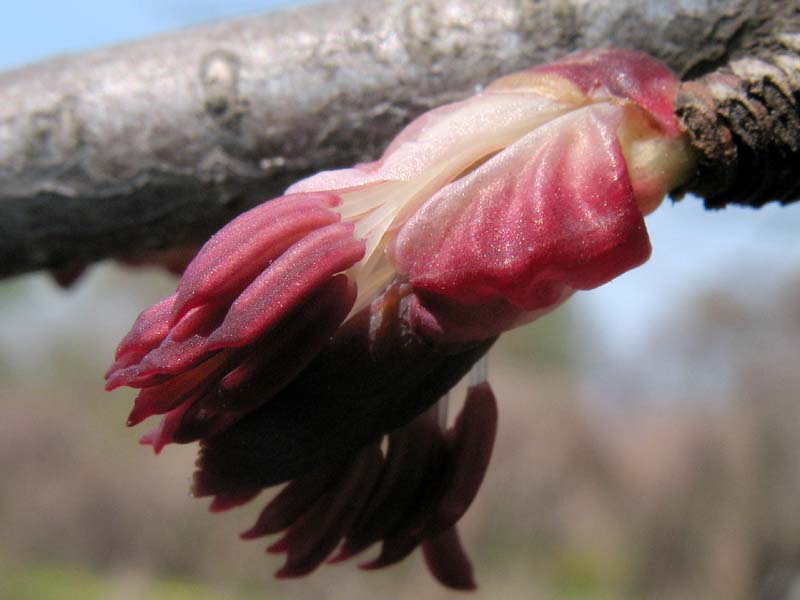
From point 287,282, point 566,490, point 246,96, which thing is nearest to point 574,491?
point 566,490

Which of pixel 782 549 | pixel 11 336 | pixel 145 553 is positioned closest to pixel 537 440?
pixel 782 549

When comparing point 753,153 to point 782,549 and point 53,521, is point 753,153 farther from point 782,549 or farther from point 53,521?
point 53,521

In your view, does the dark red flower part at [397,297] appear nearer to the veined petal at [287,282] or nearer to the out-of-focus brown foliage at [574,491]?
the veined petal at [287,282]

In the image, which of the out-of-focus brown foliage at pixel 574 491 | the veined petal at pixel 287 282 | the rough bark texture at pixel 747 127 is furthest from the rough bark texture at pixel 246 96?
the out-of-focus brown foliage at pixel 574 491

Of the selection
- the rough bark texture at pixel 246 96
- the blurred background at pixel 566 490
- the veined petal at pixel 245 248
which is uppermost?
the veined petal at pixel 245 248

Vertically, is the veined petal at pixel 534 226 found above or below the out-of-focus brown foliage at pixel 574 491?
above

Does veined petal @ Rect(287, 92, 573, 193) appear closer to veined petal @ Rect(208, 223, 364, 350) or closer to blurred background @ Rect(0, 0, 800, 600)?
veined petal @ Rect(208, 223, 364, 350)

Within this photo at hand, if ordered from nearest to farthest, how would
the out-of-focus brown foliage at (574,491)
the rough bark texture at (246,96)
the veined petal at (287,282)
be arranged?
the veined petal at (287,282)
the rough bark texture at (246,96)
the out-of-focus brown foliage at (574,491)
